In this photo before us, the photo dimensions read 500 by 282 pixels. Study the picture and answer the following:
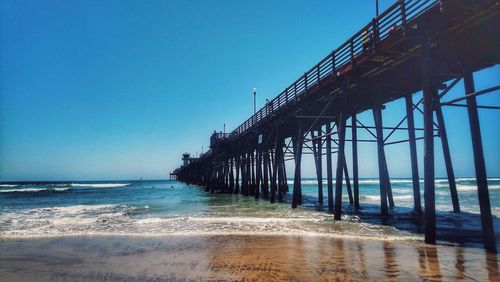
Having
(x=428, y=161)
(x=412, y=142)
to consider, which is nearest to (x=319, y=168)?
(x=412, y=142)

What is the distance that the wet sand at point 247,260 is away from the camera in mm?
5262

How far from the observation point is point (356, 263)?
5.82m

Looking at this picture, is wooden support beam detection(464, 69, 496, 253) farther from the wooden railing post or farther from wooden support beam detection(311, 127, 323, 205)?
wooden support beam detection(311, 127, 323, 205)

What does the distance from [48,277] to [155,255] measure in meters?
2.00

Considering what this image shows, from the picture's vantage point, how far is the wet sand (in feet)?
17.3

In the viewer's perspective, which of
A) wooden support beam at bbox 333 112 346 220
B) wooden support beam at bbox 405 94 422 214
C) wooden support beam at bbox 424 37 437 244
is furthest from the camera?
wooden support beam at bbox 405 94 422 214

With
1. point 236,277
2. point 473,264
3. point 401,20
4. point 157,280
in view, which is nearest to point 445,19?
point 401,20

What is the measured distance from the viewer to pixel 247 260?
6270 mm

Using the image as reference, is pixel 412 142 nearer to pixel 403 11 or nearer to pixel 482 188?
pixel 482 188

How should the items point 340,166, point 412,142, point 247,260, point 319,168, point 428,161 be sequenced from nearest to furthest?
point 247,260
point 428,161
point 340,166
point 412,142
point 319,168

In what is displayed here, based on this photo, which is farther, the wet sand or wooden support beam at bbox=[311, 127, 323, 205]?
wooden support beam at bbox=[311, 127, 323, 205]

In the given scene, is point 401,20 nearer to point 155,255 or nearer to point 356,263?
point 356,263

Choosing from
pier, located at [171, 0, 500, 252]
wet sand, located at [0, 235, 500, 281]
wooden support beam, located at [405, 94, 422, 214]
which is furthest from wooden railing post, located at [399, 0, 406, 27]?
wet sand, located at [0, 235, 500, 281]

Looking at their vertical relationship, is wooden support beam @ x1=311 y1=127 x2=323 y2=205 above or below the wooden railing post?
below
